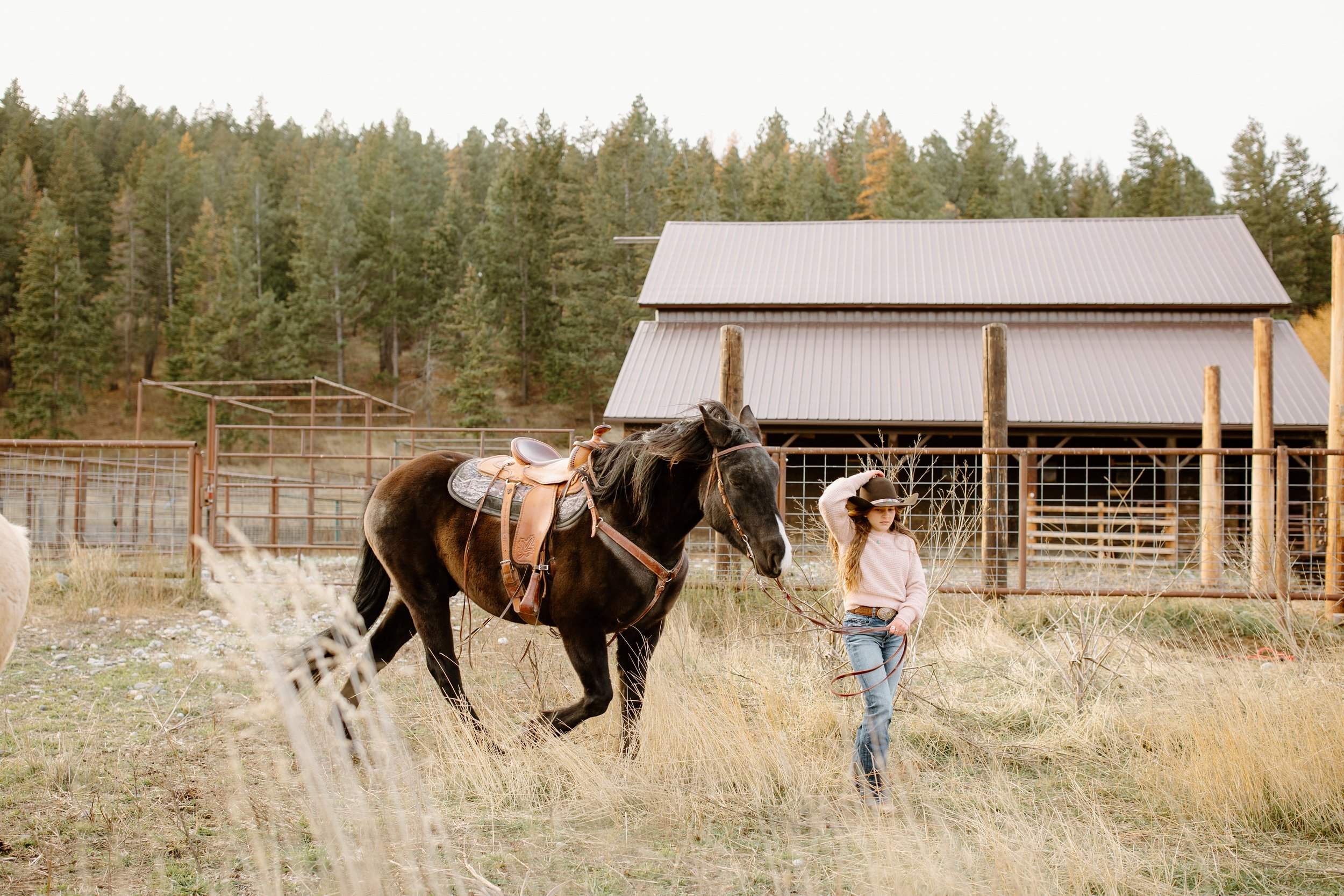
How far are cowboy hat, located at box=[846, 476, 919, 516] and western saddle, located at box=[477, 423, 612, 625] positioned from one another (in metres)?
1.11

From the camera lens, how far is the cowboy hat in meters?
3.64

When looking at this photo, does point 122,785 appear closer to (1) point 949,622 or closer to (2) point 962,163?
(1) point 949,622

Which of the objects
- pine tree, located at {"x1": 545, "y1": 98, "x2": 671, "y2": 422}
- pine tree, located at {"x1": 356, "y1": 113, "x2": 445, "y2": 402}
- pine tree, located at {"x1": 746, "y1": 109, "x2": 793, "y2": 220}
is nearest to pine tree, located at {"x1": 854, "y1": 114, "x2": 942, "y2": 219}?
pine tree, located at {"x1": 746, "y1": 109, "x2": 793, "y2": 220}

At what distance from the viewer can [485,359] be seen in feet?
120

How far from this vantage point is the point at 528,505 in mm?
4199

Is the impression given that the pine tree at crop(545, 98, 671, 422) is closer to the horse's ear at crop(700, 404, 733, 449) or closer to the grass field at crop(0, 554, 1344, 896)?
the grass field at crop(0, 554, 1344, 896)

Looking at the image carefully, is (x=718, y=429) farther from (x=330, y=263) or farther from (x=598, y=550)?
(x=330, y=263)

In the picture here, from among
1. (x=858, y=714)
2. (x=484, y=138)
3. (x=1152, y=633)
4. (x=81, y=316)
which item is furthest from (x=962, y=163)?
(x=858, y=714)

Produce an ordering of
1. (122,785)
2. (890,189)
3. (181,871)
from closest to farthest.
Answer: (181,871), (122,785), (890,189)

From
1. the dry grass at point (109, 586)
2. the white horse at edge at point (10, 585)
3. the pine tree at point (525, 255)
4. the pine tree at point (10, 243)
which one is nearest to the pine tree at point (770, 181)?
the pine tree at point (525, 255)

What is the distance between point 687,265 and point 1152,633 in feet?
52.5

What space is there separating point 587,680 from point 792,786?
960mm

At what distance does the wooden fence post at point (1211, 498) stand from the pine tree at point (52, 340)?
37.0 metres

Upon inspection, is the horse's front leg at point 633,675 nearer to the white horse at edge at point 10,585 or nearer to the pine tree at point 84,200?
the white horse at edge at point 10,585
